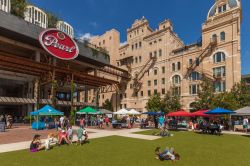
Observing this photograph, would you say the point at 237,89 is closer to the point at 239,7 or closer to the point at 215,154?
the point at 239,7

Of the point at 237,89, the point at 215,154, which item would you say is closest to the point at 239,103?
the point at 237,89

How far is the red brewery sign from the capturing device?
3607cm

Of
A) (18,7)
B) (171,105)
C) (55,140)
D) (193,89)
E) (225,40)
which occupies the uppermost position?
(18,7)

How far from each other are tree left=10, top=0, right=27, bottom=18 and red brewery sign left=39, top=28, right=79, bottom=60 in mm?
9669

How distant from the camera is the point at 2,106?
44.3 meters

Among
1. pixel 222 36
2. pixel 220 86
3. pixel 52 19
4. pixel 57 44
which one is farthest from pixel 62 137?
pixel 52 19

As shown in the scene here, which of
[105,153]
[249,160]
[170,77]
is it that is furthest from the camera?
[170,77]

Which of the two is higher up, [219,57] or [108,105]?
[219,57]

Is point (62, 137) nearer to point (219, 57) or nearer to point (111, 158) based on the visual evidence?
point (111, 158)

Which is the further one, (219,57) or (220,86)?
(219,57)

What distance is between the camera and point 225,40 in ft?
144

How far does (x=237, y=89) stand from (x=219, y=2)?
23.7m

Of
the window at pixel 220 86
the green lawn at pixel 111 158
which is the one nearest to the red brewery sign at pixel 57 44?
the green lawn at pixel 111 158

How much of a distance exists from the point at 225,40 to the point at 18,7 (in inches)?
1775
